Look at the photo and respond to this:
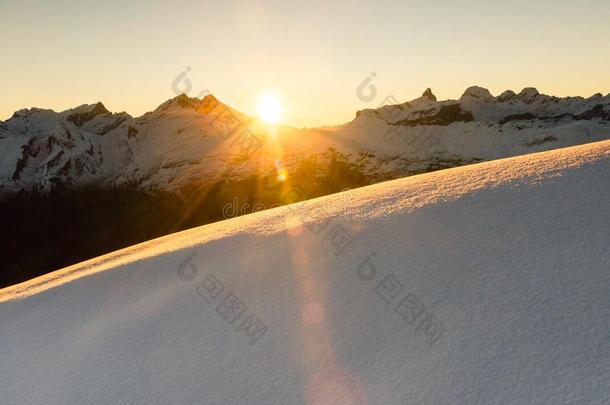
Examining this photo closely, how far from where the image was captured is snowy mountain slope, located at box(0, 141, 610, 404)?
409 cm

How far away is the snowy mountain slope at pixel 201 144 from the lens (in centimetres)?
13425

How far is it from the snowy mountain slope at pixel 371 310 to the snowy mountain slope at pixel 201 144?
375 feet

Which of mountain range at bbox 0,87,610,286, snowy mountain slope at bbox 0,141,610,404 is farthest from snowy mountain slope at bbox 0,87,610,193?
snowy mountain slope at bbox 0,141,610,404

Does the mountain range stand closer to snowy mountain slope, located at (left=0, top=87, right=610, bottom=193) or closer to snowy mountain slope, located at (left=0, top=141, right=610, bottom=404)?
snowy mountain slope, located at (left=0, top=87, right=610, bottom=193)

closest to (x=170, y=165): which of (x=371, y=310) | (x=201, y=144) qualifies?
(x=201, y=144)

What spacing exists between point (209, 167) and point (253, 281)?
12555 centimetres

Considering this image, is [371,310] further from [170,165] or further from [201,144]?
[170,165]

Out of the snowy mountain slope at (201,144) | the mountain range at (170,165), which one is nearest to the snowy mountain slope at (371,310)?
the mountain range at (170,165)

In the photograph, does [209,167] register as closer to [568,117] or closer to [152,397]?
[152,397]

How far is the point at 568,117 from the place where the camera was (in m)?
192

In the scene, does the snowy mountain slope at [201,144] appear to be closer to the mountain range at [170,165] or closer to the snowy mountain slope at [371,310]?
the mountain range at [170,165]

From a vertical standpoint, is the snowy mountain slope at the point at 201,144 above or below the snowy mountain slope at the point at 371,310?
above

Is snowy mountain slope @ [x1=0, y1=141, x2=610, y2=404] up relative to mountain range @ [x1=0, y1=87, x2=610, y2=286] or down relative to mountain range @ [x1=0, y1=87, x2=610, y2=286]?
down

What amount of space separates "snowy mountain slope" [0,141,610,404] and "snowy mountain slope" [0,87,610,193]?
114157mm
